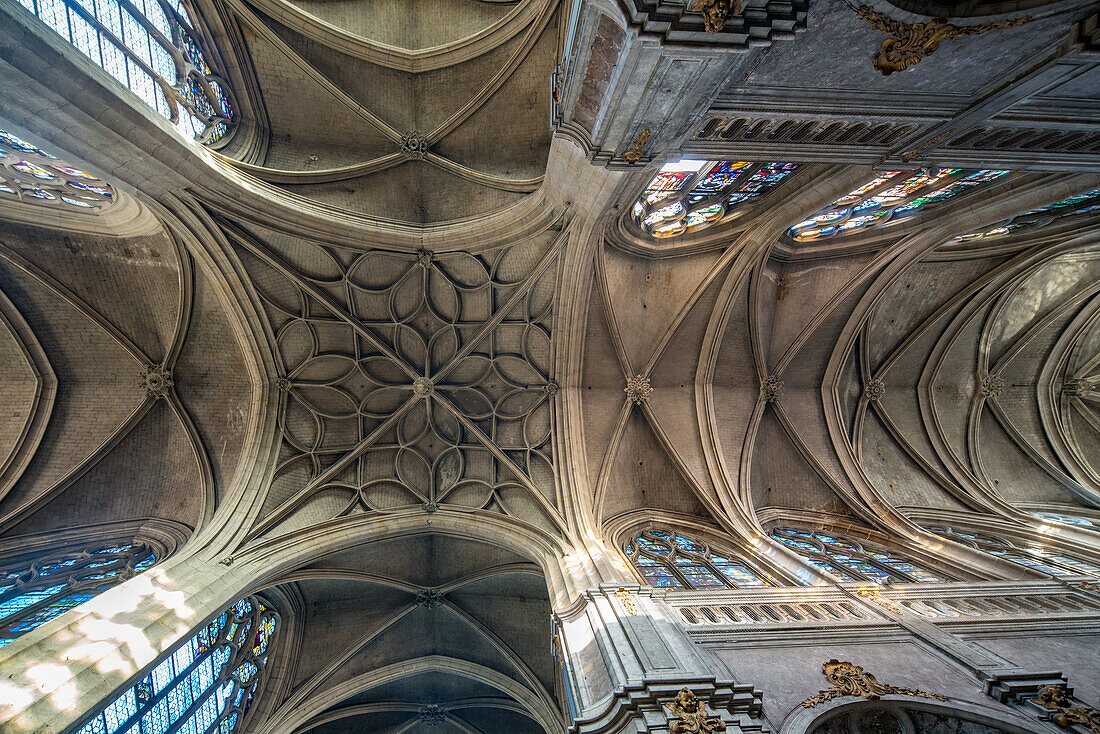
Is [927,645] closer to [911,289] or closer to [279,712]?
[911,289]

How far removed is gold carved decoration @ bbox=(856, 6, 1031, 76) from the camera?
480 cm

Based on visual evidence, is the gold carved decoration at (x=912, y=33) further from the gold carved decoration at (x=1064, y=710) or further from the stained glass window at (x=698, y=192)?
the gold carved decoration at (x=1064, y=710)

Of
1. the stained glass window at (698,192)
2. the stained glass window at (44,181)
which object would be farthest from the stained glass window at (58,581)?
the stained glass window at (698,192)

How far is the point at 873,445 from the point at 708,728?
49.6 ft

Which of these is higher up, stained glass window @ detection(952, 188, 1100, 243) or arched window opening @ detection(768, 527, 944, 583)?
stained glass window @ detection(952, 188, 1100, 243)

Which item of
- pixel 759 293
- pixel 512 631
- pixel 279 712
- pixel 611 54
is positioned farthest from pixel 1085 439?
pixel 279 712

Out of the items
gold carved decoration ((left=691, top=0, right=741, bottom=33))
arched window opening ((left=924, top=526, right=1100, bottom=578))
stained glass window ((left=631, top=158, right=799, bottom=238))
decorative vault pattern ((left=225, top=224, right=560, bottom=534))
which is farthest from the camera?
decorative vault pattern ((left=225, top=224, right=560, bottom=534))

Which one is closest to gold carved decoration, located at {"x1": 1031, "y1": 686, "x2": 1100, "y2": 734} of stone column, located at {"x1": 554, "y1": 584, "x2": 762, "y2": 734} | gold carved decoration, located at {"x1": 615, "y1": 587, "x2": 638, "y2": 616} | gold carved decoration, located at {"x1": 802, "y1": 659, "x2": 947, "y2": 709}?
gold carved decoration, located at {"x1": 802, "y1": 659, "x2": 947, "y2": 709}

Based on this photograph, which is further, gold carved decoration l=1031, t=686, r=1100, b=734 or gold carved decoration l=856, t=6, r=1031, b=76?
gold carved decoration l=1031, t=686, r=1100, b=734

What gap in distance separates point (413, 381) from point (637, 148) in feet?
36.7

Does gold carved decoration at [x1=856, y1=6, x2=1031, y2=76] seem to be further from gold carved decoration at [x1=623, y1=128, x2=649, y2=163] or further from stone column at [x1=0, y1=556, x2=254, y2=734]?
stone column at [x1=0, y1=556, x2=254, y2=734]

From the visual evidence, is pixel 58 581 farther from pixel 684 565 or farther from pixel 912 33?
pixel 912 33

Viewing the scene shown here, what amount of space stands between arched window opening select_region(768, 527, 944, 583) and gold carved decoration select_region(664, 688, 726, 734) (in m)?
6.56

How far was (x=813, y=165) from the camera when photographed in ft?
34.4
